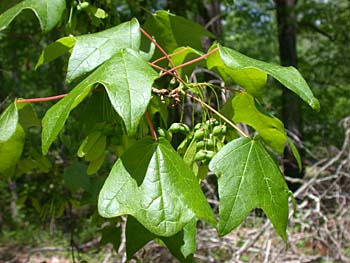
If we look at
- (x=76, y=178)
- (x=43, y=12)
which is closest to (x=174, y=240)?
(x=43, y=12)

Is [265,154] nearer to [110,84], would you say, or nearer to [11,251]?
[110,84]

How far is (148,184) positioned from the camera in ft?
3.11

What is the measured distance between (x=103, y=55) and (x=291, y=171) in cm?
585

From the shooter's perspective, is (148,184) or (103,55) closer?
(148,184)

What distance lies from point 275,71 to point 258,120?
0.17 metres

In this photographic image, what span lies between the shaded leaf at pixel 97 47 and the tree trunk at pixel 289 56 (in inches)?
222

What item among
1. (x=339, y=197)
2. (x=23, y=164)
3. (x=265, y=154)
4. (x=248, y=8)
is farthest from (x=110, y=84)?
(x=248, y=8)

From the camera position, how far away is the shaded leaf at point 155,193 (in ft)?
3.03

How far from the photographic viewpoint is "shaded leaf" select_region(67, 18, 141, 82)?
3.43 ft

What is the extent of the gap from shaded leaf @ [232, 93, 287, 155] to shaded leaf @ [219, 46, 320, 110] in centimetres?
12

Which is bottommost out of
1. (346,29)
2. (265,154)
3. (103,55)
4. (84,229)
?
(84,229)

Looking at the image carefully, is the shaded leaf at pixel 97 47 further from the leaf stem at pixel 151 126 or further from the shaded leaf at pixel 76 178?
the shaded leaf at pixel 76 178

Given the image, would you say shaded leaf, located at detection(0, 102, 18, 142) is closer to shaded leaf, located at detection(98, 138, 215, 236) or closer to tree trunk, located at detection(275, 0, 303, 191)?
shaded leaf, located at detection(98, 138, 215, 236)

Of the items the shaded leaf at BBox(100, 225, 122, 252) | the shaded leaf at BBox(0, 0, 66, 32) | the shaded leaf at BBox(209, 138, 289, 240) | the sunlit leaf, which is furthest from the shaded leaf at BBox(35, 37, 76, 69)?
the shaded leaf at BBox(100, 225, 122, 252)
